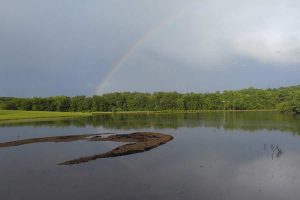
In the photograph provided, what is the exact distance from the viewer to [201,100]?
194 meters

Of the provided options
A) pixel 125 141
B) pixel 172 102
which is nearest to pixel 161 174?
pixel 125 141

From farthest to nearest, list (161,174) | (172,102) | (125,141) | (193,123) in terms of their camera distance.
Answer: (172,102) < (193,123) < (125,141) < (161,174)

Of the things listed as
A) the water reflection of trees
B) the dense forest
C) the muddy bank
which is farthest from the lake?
the dense forest

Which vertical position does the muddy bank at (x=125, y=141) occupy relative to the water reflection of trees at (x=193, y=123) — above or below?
below

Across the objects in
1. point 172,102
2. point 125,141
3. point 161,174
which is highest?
point 172,102

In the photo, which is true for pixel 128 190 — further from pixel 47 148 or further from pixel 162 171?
pixel 47 148

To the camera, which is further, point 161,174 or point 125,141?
point 125,141

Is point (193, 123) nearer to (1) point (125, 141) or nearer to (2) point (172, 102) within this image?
(1) point (125, 141)

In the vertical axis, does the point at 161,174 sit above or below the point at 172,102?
below

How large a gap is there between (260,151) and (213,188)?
58.5 ft

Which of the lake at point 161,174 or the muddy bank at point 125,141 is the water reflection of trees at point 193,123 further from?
the lake at point 161,174

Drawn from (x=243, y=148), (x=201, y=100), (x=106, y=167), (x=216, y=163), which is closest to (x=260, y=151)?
(x=243, y=148)

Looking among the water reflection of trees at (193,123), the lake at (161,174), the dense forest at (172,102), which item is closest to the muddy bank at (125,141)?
the lake at (161,174)

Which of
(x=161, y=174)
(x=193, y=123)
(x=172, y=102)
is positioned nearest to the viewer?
(x=161, y=174)
